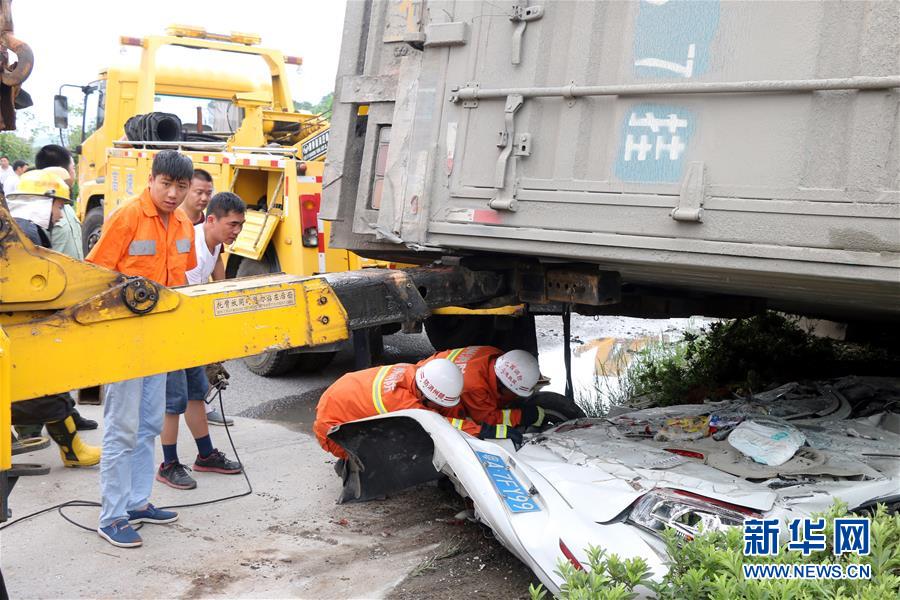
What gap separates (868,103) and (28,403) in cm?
388

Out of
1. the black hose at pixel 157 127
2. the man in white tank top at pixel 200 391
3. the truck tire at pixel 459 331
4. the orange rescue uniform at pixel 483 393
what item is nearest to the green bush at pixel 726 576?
the orange rescue uniform at pixel 483 393

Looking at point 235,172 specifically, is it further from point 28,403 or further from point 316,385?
point 28,403

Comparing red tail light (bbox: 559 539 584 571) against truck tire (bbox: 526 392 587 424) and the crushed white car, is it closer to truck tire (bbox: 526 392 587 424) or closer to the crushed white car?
the crushed white car

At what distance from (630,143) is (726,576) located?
5.61 ft

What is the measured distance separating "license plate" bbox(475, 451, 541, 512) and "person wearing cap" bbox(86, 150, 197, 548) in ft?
5.10

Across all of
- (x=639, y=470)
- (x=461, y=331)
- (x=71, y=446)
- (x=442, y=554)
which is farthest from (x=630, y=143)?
(x=71, y=446)

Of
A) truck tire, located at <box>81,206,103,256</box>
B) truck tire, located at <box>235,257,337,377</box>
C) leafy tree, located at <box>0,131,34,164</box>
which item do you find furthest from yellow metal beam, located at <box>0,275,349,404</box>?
leafy tree, located at <box>0,131,34,164</box>

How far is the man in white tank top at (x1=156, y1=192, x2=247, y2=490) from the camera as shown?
4.80m

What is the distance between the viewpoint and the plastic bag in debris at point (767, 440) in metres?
3.85

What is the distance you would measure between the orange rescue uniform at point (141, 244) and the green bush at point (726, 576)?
2.34 metres

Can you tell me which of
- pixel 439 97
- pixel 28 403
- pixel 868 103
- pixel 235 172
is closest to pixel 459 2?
pixel 439 97

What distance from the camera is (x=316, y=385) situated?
7.16 meters

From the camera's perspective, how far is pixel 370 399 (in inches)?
176

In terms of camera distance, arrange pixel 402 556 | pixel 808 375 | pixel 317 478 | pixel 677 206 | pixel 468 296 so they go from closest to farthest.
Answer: pixel 677 206
pixel 402 556
pixel 468 296
pixel 317 478
pixel 808 375
